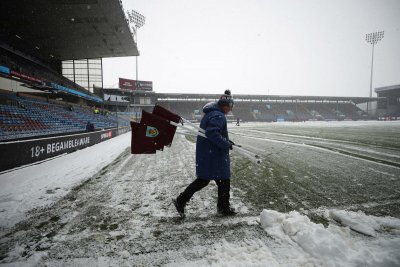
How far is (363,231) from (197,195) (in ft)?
7.98

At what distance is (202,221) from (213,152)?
39.3 inches

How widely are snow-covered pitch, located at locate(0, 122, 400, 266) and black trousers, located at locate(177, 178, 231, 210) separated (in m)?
0.22

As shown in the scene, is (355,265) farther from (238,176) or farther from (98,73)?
(98,73)

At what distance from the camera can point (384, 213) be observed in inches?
109

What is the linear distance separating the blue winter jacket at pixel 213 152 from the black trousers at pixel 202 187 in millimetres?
125

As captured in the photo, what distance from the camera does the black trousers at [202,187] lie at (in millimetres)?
2771

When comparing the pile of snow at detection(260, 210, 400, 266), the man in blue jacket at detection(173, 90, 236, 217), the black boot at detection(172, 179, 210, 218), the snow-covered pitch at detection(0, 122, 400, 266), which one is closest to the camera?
the pile of snow at detection(260, 210, 400, 266)

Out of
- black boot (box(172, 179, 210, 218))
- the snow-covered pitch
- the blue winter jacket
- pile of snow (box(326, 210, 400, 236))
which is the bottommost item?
the snow-covered pitch

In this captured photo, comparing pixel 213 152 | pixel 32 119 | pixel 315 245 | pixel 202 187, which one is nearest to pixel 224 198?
pixel 202 187

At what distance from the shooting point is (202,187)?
2.78 m

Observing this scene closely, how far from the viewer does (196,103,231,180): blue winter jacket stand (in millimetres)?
2598

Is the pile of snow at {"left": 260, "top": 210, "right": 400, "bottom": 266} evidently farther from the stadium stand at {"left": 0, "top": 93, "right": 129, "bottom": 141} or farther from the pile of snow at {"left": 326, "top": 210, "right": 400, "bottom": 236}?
the stadium stand at {"left": 0, "top": 93, "right": 129, "bottom": 141}

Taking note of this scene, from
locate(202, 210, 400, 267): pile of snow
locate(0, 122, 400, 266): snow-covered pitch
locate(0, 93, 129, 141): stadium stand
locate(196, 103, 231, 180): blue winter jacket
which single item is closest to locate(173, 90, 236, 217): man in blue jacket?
locate(196, 103, 231, 180): blue winter jacket

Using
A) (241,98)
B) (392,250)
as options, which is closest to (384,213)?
(392,250)
